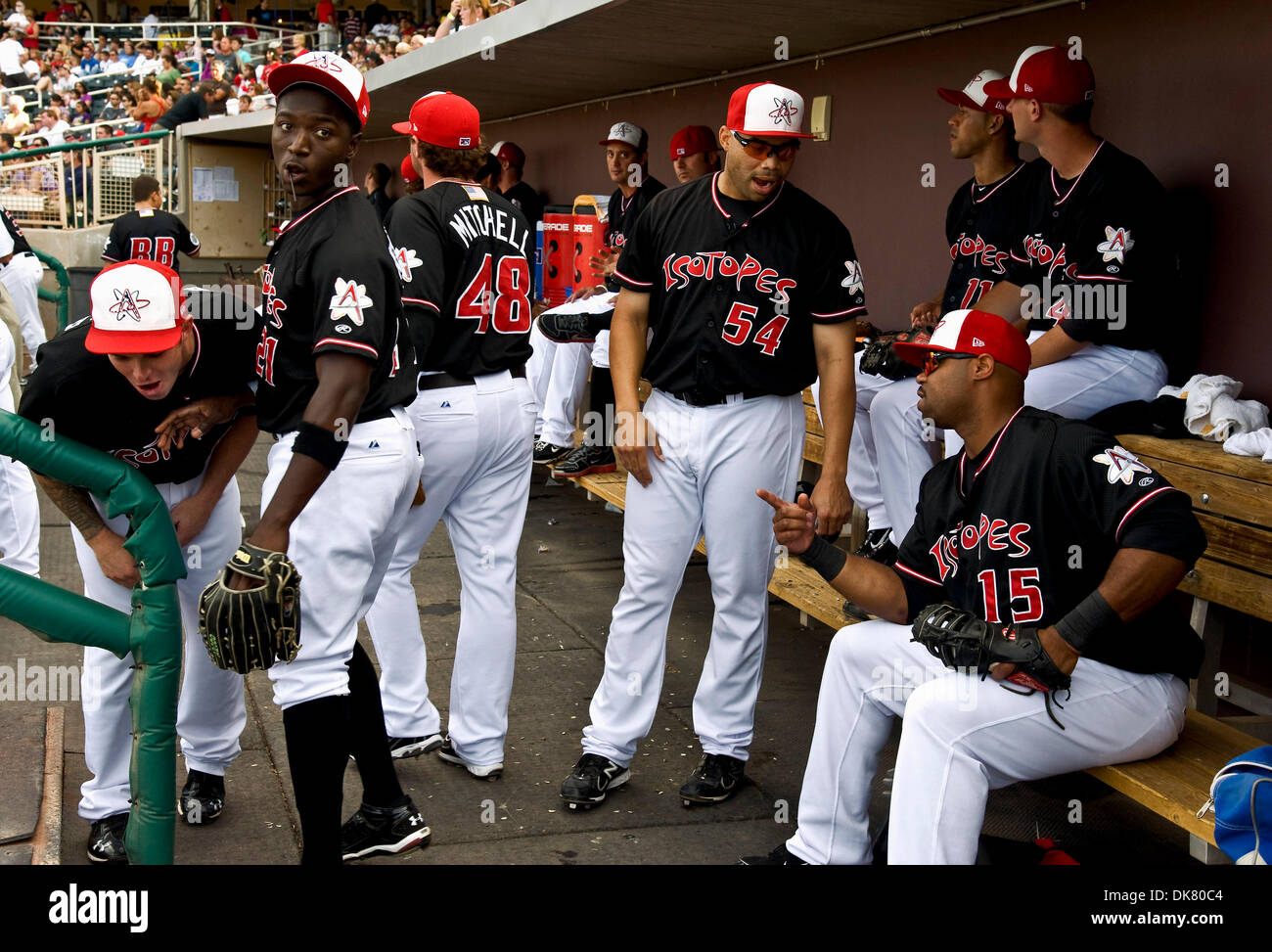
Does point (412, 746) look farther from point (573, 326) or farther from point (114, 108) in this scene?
point (114, 108)

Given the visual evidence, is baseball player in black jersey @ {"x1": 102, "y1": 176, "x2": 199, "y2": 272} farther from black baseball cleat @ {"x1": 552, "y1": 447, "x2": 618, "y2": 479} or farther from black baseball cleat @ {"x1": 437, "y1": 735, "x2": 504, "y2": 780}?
black baseball cleat @ {"x1": 437, "y1": 735, "x2": 504, "y2": 780}

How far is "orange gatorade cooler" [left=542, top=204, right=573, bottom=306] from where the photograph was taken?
9.52 metres

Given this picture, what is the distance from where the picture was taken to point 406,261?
143 inches

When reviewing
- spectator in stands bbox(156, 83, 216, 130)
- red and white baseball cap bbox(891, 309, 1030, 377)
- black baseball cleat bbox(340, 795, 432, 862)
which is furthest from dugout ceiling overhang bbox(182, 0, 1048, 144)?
spectator in stands bbox(156, 83, 216, 130)

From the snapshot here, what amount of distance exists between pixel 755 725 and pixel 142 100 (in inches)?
766

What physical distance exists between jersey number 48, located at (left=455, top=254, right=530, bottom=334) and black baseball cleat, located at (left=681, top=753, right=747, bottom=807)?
146 cm

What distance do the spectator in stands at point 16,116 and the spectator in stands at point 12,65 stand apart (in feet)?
6.33

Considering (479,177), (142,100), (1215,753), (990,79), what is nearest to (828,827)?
(1215,753)

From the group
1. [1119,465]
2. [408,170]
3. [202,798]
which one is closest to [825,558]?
[1119,465]

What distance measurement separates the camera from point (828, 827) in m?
3.05

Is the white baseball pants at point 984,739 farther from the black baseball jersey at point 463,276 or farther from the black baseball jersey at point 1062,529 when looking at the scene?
the black baseball jersey at point 463,276

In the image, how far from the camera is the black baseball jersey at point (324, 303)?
2736 millimetres

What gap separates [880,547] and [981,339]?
183 cm
